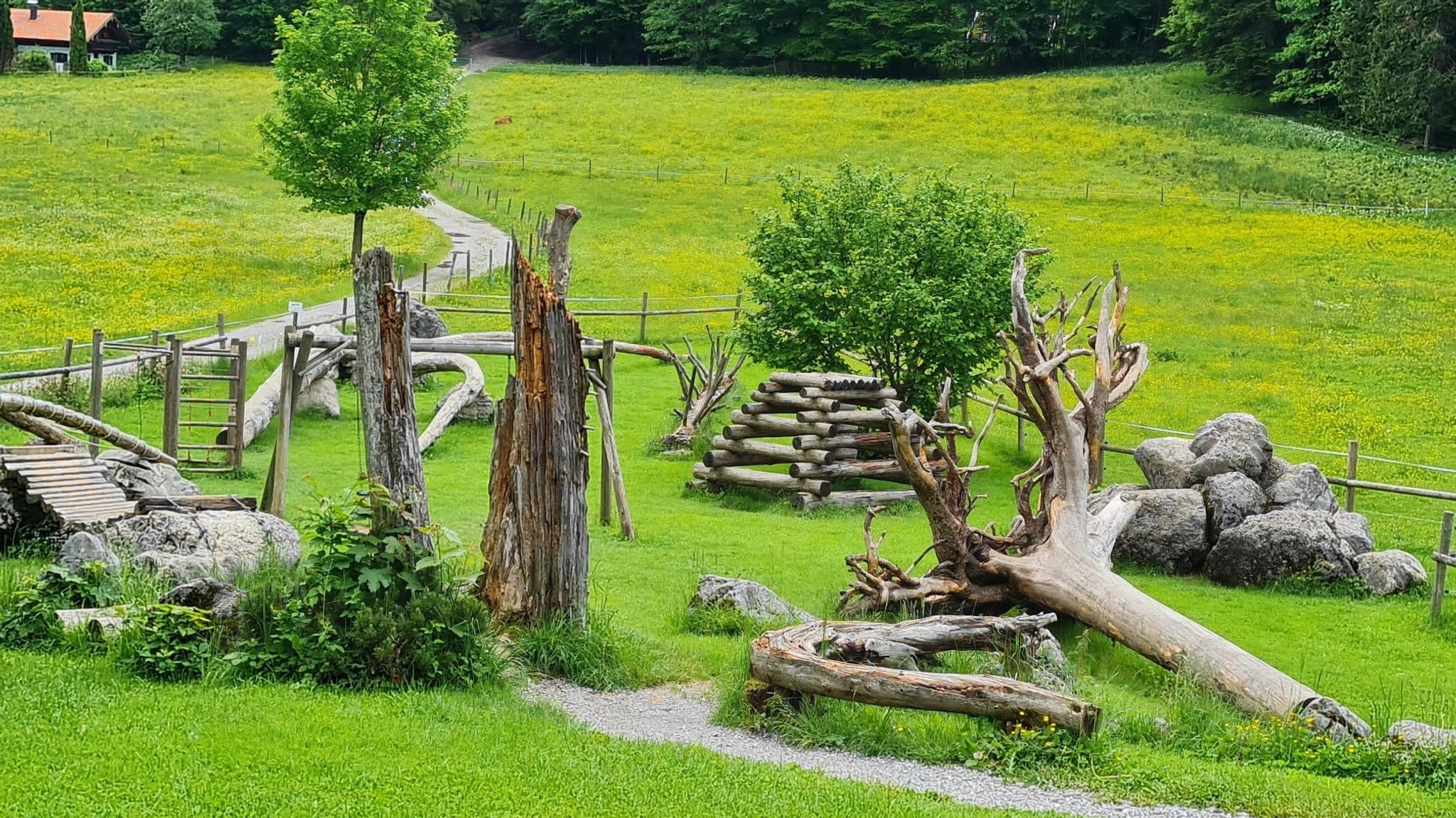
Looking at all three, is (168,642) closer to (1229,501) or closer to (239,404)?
(239,404)

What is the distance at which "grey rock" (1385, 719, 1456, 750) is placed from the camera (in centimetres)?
1037

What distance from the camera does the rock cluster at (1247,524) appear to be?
63.4 feet

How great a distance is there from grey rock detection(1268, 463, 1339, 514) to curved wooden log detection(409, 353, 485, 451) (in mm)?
13408

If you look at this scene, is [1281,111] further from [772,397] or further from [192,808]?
[192,808]

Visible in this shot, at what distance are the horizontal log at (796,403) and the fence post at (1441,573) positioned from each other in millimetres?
9186

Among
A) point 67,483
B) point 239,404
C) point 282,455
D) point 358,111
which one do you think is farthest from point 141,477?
point 358,111

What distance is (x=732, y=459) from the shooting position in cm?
2358

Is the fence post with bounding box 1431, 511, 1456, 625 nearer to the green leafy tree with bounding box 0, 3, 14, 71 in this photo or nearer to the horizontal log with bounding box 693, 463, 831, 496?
the horizontal log with bounding box 693, 463, 831, 496

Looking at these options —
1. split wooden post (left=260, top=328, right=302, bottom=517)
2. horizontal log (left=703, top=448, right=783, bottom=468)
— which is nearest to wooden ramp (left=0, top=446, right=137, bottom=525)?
split wooden post (left=260, top=328, right=302, bottom=517)

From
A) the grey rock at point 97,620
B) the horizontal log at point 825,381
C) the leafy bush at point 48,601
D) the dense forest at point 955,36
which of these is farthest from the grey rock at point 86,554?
the dense forest at point 955,36

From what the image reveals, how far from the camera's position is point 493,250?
48688 mm

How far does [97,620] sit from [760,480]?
44.4 feet

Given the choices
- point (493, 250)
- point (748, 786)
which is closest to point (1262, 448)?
point (748, 786)

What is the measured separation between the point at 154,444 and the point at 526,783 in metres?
17.0
